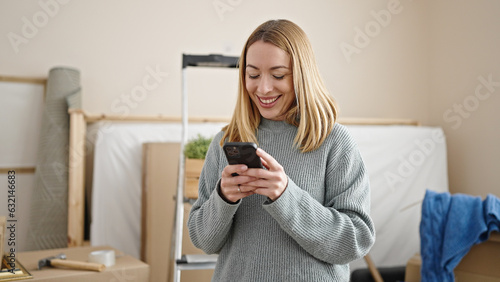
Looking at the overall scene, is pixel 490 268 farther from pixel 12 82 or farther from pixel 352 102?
pixel 12 82

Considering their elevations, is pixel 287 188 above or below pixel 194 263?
above

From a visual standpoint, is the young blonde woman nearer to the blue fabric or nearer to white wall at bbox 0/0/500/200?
the blue fabric

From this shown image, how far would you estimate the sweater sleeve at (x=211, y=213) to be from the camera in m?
0.94

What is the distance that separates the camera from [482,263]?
6.61 ft

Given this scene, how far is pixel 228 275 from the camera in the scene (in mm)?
993

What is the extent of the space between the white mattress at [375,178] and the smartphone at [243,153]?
1.62m

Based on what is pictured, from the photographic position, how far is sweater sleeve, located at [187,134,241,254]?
0.94 metres

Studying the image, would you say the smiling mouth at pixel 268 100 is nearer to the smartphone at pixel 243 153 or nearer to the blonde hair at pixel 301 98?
the blonde hair at pixel 301 98

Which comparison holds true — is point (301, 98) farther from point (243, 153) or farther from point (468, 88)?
point (468, 88)
